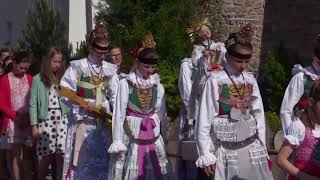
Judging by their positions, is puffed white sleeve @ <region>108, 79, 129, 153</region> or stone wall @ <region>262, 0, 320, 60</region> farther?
stone wall @ <region>262, 0, 320, 60</region>

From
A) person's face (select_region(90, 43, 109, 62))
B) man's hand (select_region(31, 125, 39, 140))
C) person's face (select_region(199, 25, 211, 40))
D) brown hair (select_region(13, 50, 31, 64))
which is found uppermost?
person's face (select_region(199, 25, 211, 40))

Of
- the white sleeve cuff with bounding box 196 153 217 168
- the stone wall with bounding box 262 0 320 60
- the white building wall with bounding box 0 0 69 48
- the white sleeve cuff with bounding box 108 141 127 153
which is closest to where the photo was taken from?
the white sleeve cuff with bounding box 196 153 217 168

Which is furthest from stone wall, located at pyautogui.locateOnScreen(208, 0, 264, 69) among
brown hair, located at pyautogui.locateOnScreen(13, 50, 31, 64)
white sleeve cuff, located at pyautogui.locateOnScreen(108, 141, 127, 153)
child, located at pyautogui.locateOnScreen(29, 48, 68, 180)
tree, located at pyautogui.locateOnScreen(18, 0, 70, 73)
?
white sleeve cuff, located at pyautogui.locateOnScreen(108, 141, 127, 153)

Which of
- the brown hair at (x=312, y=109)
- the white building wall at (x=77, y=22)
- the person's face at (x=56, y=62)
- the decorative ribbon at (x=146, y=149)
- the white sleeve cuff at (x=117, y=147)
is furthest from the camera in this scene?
the white building wall at (x=77, y=22)

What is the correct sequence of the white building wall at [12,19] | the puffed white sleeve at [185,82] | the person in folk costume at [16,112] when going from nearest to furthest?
the puffed white sleeve at [185,82] < the person in folk costume at [16,112] < the white building wall at [12,19]

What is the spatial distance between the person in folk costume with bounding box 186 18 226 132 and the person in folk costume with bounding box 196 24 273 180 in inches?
57.6

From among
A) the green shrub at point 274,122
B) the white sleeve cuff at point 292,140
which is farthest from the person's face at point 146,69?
the green shrub at point 274,122

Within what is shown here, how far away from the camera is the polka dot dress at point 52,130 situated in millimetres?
10625

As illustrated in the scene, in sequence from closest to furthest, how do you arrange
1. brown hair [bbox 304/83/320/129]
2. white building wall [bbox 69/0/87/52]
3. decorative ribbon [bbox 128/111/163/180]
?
brown hair [bbox 304/83/320/129] → decorative ribbon [bbox 128/111/163/180] → white building wall [bbox 69/0/87/52]

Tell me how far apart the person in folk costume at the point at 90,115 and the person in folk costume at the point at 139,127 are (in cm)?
82

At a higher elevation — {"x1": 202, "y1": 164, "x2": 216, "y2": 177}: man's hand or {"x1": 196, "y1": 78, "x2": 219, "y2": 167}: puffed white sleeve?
{"x1": 196, "y1": 78, "x2": 219, "y2": 167}: puffed white sleeve

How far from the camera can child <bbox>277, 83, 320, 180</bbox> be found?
594cm

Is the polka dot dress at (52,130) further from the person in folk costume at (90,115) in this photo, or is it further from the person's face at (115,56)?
the person in folk costume at (90,115)

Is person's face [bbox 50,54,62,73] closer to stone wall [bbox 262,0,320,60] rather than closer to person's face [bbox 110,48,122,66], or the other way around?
person's face [bbox 110,48,122,66]
